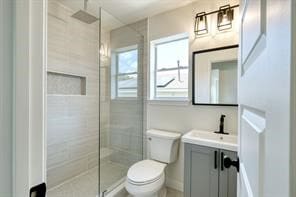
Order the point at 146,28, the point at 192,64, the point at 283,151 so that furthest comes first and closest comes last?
the point at 146,28
the point at 192,64
the point at 283,151

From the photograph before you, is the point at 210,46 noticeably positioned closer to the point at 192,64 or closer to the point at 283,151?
the point at 192,64

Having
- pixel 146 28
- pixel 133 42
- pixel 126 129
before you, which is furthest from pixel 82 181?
pixel 146 28

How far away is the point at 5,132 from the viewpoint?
0.47 meters

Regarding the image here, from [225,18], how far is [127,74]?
1.48m

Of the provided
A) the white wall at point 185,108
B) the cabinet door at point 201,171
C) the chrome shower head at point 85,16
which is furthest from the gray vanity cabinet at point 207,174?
the chrome shower head at point 85,16

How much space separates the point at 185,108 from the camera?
2.17m

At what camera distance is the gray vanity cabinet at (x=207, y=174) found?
147cm

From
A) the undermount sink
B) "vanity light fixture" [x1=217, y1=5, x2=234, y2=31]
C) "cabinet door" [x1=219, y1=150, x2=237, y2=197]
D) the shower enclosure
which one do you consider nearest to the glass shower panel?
the shower enclosure

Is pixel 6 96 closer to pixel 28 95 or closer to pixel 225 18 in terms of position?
pixel 28 95

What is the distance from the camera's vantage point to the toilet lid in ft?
5.49

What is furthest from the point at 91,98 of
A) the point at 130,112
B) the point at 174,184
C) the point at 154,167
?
the point at 174,184

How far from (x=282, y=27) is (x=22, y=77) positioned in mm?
612

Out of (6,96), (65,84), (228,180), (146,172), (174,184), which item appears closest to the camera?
(6,96)

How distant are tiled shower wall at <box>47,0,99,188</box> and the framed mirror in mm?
1550
